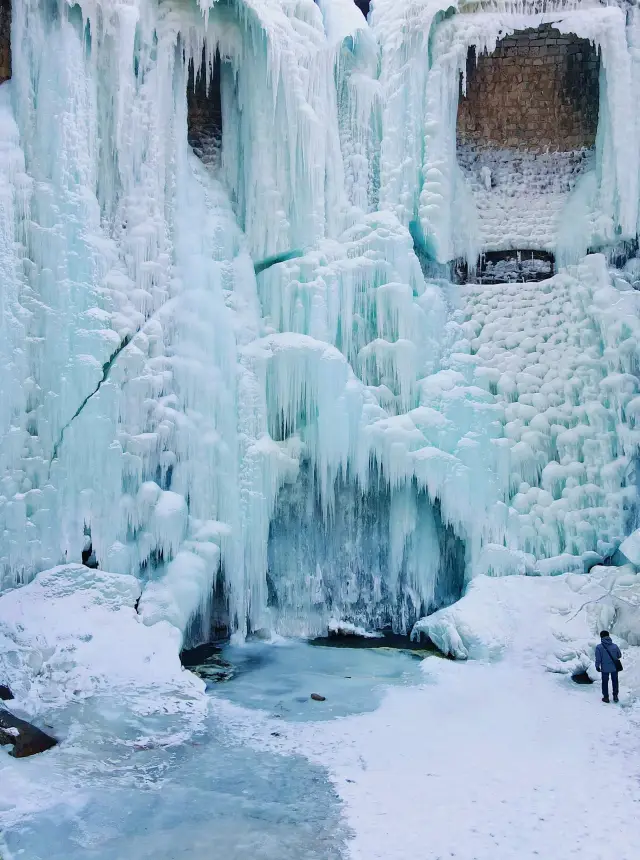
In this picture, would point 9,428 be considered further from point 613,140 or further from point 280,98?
point 613,140

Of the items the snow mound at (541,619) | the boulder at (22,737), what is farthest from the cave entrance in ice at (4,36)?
the snow mound at (541,619)

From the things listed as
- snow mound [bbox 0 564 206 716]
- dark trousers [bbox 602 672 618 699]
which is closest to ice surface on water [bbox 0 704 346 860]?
snow mound [bbox 0 564 206 716]

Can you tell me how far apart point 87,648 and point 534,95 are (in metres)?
9.18

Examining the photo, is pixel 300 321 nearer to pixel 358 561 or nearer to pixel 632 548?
pixel 358 561

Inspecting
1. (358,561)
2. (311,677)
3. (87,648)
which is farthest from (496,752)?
(358,561)

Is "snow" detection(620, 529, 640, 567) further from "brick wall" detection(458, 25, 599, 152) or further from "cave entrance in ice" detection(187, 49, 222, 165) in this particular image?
"cave entrance in ice" detection(187, 49, 222, 165)

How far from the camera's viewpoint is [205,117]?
989cm

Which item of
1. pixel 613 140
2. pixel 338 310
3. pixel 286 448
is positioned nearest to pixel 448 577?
pixel 286 448

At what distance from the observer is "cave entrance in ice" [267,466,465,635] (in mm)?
9492

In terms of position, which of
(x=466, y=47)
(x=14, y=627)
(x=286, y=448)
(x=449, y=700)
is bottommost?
(x=449, y=700)

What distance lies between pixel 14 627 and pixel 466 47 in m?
8.81

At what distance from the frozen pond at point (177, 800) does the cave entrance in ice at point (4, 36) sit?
21.3 feet

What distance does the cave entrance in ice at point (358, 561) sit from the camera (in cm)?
949

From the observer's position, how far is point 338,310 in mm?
9430
